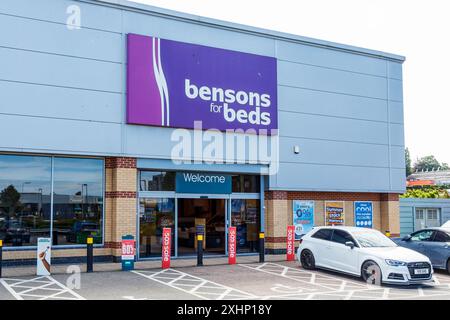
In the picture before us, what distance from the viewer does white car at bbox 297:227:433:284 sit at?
13609mm

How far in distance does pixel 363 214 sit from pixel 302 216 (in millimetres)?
3279

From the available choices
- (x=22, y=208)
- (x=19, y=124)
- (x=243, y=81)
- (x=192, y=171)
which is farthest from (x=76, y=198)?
(x=243, y=81)

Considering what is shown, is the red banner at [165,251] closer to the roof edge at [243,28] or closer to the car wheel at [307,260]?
the car wheel at [307,260]

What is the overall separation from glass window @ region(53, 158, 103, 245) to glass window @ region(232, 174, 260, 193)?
5132mm

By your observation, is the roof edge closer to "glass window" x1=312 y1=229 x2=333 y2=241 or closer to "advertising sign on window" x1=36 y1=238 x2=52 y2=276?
"advertising sign on window" x1=36 y1=238 x2=52 y2=276

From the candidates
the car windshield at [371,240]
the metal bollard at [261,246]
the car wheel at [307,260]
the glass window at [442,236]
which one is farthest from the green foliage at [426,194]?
the car windshield at [371,240]

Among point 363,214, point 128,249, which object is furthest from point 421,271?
point 363,214

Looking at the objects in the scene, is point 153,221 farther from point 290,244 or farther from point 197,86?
point 197,86

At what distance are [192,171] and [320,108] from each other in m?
6.25

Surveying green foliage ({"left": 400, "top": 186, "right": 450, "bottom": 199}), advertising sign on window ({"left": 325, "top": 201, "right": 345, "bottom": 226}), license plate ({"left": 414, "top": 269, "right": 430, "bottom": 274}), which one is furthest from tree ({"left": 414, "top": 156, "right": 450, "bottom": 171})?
license plate ({"left": 414, "top": 269, "right": 430, "bottom": 274})

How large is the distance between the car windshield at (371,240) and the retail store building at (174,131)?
542 cm

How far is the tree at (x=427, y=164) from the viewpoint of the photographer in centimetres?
16209

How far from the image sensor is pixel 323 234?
16.2 metres
